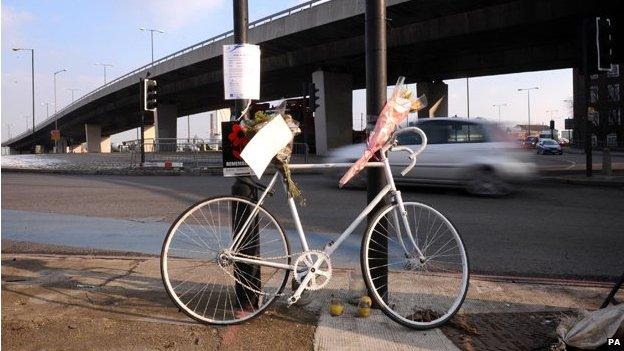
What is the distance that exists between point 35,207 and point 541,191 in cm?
1092

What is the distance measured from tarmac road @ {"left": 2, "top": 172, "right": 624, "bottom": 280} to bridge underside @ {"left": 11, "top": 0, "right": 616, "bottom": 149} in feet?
24.7

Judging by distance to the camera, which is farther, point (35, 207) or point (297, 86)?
point (297, 86)

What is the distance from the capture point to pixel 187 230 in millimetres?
4008

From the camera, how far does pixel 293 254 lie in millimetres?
3965

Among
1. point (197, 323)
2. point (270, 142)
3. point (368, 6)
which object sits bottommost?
point (197, 323)

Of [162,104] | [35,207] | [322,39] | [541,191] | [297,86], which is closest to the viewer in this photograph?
[35,207]

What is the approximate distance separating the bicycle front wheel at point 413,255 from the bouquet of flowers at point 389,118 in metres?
0.36

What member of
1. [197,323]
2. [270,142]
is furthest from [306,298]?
[270,142]

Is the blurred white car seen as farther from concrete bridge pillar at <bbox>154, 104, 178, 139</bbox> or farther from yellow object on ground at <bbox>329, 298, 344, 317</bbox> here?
concrete bridge pillar at <bbox>154, 104, 178, 139</bbox>

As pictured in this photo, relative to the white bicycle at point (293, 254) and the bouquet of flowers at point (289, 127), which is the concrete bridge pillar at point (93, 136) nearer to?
the white bicycle at point (293, 254)

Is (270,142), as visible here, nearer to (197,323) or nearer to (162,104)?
(197,323)

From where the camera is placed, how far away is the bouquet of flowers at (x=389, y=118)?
155 inches

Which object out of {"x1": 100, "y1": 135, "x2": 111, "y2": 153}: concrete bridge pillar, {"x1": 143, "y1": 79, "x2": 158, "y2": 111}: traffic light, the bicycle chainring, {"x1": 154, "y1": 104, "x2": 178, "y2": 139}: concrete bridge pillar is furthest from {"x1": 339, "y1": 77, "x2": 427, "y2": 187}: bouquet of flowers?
{"x1": 100, "y1": 135, "x2": 111, "y2": 153}: concrete bridge pillar

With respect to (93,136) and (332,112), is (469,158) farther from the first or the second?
(93,136)
